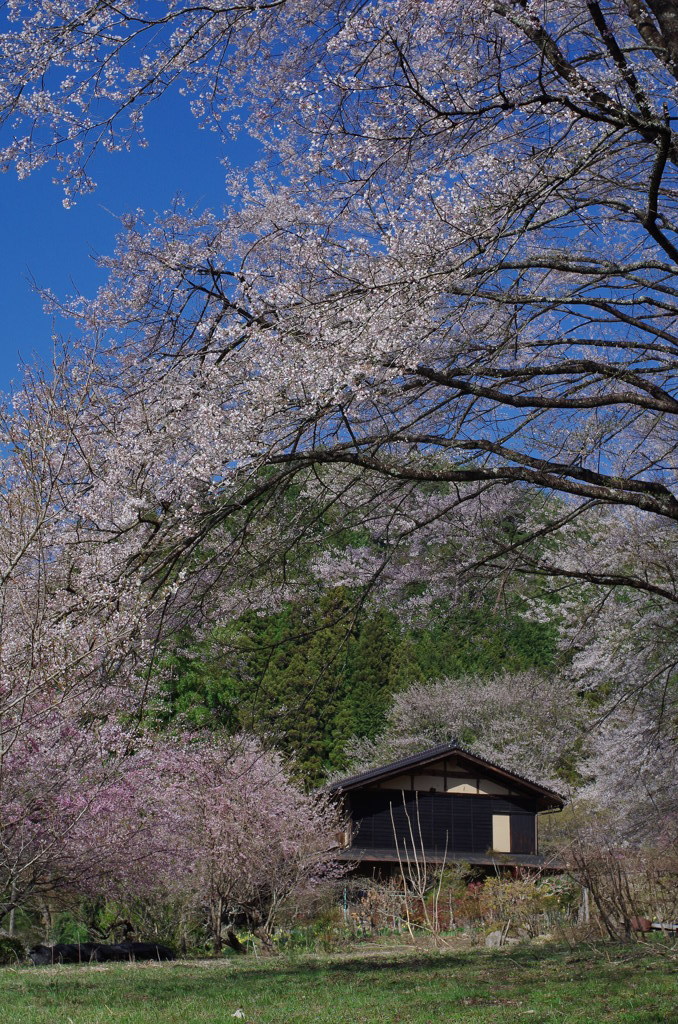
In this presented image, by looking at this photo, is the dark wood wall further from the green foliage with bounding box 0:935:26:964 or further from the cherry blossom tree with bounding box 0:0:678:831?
the cherry blossom tree with bounding box 0:0:678:831

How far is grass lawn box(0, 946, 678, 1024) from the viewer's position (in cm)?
596

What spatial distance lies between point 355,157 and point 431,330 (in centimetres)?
140

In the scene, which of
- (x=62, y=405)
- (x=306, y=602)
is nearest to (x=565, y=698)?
(x=306, y=602)

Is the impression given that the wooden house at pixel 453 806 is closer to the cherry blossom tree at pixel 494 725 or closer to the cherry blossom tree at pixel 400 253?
the cherry blossom tree at pixel 494 725

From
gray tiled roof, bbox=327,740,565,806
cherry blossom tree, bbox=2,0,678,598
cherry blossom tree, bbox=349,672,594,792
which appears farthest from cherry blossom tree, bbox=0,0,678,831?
cherry blossom tree, bbox=349,672,594,792

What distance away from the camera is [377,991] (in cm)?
746

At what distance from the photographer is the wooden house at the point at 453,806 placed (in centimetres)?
2316

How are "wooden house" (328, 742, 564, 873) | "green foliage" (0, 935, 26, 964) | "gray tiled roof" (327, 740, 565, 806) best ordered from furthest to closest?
1. "wooden house" (328, 742, 564, 873)
2. "gray tiled roof" (327, 740, 565, 806)
3. "green foliage" (0, 935, 26, 964)

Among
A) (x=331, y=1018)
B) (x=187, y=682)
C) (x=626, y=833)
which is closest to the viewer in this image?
(x=331, y=1018)

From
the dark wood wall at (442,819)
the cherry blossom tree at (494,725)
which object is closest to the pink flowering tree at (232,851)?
the dark wood wall at (442,819)

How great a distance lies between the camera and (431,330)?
4.72m

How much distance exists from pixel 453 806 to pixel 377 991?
1740cm

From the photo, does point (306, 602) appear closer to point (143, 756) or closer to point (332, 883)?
point (143, 756)

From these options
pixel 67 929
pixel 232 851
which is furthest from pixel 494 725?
pixel 232 851
